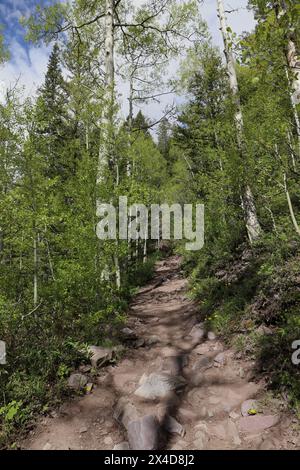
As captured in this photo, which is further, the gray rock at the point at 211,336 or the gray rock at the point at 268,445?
the gray rock at the point at 211,336

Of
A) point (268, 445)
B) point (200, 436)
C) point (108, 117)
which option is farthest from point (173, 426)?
point (108, 117)

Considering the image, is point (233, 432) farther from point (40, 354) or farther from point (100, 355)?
point (40, 354)

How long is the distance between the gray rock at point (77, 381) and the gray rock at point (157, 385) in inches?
33.2

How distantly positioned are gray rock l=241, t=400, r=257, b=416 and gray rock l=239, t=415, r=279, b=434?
4.3 inches

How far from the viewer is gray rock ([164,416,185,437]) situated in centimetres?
350

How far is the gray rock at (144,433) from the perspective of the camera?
10.7 feet

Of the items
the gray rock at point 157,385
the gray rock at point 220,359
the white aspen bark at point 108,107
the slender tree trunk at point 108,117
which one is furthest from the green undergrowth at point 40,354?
the white aspen bark at point 108,107

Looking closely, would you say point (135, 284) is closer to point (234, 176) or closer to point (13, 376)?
point (234, 176)

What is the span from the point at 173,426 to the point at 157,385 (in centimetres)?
83

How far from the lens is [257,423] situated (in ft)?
10.9

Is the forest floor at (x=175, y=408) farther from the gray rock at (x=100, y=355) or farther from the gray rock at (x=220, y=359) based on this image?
the gray rock at (x=100, y=355)

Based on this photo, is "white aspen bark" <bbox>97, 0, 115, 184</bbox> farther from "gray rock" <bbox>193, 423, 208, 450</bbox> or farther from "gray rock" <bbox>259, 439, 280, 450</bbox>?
"gray rock" <bbox>259, 439, 280, 450</bbox>
